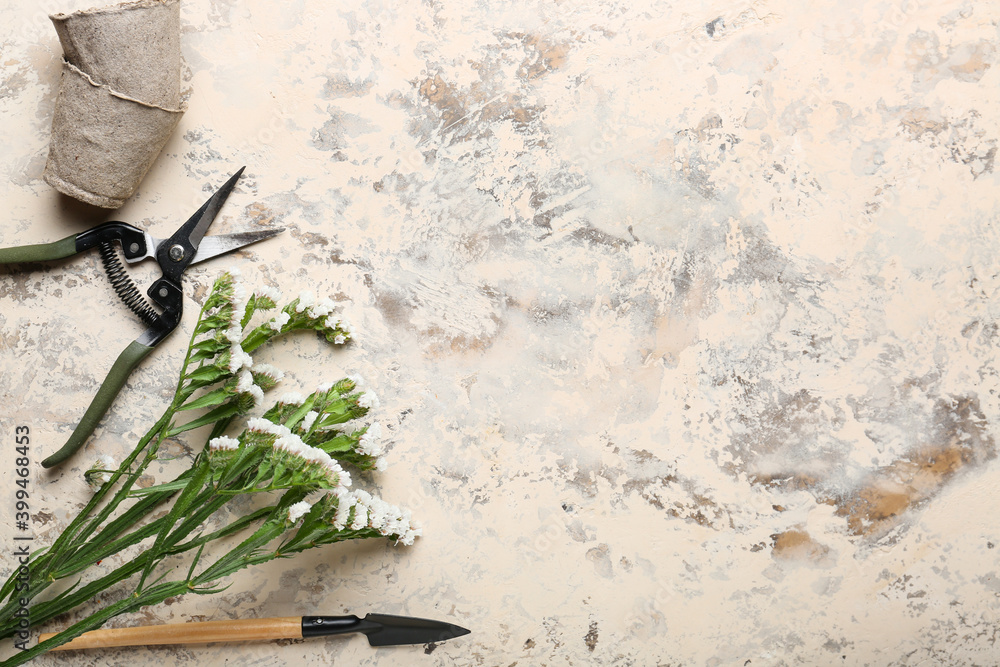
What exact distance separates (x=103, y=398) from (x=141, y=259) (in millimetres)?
302

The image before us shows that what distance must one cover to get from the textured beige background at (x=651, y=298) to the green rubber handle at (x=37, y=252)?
309mm

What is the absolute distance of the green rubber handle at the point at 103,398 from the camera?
50.6 inches

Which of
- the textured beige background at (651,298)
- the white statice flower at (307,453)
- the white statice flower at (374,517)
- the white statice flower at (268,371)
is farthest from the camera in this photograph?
the textured beige background at (651,298)

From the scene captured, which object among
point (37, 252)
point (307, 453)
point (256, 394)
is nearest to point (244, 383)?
point (256, 394)

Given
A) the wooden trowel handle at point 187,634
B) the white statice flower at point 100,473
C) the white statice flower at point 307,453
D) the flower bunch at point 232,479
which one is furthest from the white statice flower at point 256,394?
the wooden trowel handle at point 187,634

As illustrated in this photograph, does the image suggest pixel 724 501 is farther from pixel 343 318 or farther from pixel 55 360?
pixel 55 360

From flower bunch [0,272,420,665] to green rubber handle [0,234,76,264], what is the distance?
0.32 metres

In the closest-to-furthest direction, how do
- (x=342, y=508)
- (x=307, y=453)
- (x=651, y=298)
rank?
(x=307, y=453)
(x=342, y=508)
(x=651, y=298)

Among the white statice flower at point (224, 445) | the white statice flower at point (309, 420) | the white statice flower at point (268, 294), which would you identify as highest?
the white statice flower at point (268, 294)

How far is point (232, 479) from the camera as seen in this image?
1.10 m

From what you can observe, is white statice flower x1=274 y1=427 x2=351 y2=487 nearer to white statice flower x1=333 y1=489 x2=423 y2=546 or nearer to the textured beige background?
white statice flower x1=333 y1=489 x2=423 y2=546

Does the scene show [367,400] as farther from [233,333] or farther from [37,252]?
[37,252]

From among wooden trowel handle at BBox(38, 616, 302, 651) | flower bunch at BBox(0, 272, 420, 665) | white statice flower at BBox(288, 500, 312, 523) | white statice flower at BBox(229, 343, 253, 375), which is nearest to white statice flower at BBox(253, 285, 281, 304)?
flower bunch at BBox(0, 272, 420, 665)

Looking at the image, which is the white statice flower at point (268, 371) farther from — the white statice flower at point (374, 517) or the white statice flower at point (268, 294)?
the white statice flower at point (374, 517)
